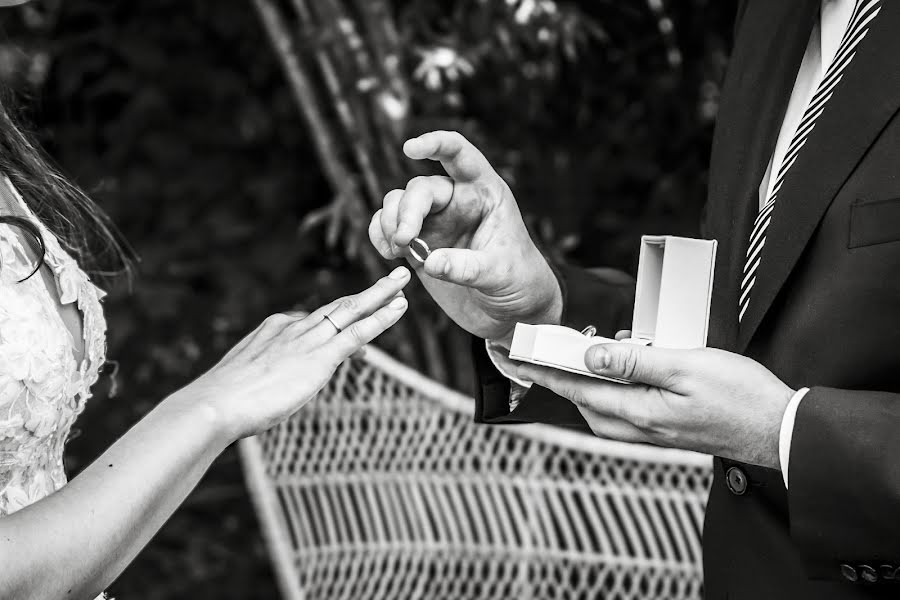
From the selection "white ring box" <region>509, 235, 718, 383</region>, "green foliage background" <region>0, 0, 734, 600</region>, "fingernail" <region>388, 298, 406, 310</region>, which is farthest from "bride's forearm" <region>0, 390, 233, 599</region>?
"green foliage background" <region>0, 0, 734, 600</region>

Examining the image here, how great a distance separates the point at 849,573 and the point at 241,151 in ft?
8.63

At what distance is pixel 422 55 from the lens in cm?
255

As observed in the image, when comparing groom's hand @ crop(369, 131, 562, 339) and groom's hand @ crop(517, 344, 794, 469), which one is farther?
groom's hand @ crop(369, 131, 562, 339)

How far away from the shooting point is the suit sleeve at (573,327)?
1.57 metres

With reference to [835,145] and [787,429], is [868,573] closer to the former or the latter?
[787,429]

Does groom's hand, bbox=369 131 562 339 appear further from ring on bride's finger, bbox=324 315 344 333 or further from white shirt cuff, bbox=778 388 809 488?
white shirt cuff, bbox=778 388 809 488

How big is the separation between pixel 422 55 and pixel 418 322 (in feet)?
2.39

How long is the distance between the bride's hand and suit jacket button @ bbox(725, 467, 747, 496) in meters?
0.49

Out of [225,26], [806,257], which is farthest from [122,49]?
[806,257]

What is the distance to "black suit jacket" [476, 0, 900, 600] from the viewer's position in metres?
1.07

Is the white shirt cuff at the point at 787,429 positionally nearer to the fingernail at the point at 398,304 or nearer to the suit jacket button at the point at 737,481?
the suit jacket button at the point at 737,481

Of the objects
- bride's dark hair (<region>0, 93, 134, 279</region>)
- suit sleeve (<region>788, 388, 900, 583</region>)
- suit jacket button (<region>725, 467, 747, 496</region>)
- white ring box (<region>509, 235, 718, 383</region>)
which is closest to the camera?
suit sleeve (<region>788, 388, 900, 583</region>)

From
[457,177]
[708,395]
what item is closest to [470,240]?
[457,177]

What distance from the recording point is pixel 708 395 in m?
1.11
